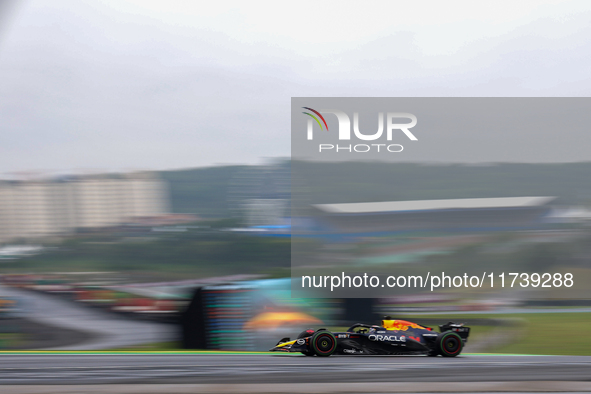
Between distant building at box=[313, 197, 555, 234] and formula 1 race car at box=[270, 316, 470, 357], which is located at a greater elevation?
distant building at box=[313, 197, 555, 234]

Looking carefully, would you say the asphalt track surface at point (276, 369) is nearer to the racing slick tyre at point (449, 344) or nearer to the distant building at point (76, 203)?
the racing slick tyre at point (449, 344)

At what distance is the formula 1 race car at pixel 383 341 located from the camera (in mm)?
8203

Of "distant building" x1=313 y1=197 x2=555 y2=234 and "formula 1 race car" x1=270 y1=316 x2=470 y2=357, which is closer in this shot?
"formula 1 race car" x1=270 y1=316 x2=470 y2=357

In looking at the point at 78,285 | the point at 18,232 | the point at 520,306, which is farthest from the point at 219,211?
the point at 520,306

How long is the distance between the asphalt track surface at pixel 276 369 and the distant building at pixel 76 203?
4031mm

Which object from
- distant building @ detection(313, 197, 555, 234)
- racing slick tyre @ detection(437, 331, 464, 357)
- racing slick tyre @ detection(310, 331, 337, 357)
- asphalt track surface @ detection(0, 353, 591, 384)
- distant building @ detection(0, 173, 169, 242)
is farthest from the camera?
distant building @ detection(0, 173, 169, 242)

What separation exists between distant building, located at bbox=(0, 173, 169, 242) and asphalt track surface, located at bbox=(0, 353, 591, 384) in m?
4.03

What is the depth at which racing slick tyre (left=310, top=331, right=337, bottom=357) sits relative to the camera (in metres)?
8.14

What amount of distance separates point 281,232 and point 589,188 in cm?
764

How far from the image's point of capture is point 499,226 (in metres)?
11.4

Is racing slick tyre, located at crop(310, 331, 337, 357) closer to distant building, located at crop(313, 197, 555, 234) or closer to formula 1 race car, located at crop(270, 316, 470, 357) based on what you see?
formula 1 race car, located at crop(270, 316, 470, 357)

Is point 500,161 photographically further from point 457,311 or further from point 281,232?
point 281,232

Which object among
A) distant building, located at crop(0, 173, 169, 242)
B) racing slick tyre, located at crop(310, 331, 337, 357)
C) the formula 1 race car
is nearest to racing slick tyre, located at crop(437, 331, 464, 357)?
the formula 1 race car

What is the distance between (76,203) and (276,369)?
25.5ft
